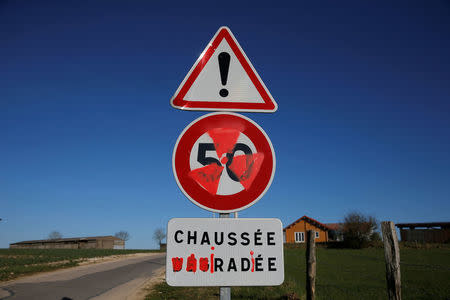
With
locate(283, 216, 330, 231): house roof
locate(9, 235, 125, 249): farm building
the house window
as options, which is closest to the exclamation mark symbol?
locate(283, 216, 330, 231): house roof

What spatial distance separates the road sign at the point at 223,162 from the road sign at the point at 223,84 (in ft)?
0.51

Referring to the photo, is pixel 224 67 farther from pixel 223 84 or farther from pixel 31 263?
pixel 31 263

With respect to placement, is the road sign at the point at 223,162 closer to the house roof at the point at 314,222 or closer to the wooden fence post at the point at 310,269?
the wooden fence post at the point at 310,269

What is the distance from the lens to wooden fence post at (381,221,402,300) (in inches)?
123

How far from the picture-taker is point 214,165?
161 cm

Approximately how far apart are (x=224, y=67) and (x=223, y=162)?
2.29 ft

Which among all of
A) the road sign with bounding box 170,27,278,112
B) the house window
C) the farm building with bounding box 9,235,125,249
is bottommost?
the farm building with bounding box 9,235,125,249

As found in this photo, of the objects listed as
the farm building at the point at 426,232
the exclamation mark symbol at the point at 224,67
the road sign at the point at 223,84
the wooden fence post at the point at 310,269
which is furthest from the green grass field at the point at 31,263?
the farm building at the point at 426,232

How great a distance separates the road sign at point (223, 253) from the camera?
58.8 inches

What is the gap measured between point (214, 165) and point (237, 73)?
691 millimetres

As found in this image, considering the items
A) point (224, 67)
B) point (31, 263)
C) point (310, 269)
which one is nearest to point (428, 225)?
point (310, 269)

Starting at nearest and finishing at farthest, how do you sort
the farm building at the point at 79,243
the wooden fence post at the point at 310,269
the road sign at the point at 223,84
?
the road sign at the point at 223,84
the wooden fence post at the point at 310,269
the farm building at the point at 79,243

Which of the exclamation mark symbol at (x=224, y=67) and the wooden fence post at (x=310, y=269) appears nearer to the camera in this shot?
the exclamation mark symbol at (x=224, y=67)

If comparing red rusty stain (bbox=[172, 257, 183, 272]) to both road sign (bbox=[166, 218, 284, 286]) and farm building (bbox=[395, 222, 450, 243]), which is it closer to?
road sign (bbox=[166, 218, 284, 286])
